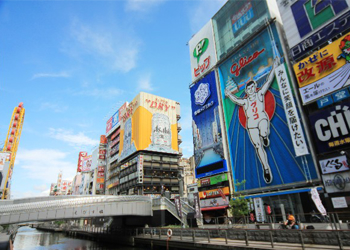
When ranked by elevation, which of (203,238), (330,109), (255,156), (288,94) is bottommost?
(203,238)

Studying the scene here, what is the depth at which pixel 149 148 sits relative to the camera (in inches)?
2933

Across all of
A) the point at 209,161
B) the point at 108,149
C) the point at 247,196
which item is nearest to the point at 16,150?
the point at 108,149

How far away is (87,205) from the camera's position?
34.0m

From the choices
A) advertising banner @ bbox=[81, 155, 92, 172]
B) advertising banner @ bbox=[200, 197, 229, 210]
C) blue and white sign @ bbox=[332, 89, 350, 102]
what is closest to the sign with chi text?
blue and white sign @ bbox=[332, 89, 350, 102]

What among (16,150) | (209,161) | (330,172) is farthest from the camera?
(16,150)

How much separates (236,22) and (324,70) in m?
23.8

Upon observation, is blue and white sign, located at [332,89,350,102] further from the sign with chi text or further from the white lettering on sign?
the sign with chi text

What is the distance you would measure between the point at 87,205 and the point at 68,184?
184224 millimetres

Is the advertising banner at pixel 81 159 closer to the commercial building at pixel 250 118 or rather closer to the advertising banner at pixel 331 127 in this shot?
the commercial building at pixel 250 118

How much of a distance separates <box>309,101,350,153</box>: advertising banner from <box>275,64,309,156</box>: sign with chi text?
5.35 feet

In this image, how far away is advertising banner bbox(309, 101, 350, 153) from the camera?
26719mm

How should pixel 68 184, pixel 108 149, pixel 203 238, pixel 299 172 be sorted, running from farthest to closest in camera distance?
pixel 68 184 < pixel 108 149 < pixel 299 172 < pixel 203 238

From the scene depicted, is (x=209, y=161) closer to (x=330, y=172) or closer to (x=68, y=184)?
(x=330, y=172)

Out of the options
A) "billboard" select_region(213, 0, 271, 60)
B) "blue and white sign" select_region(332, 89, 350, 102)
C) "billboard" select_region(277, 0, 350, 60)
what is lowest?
"blue and white sign" select_region(332, 89, 350, 102)
